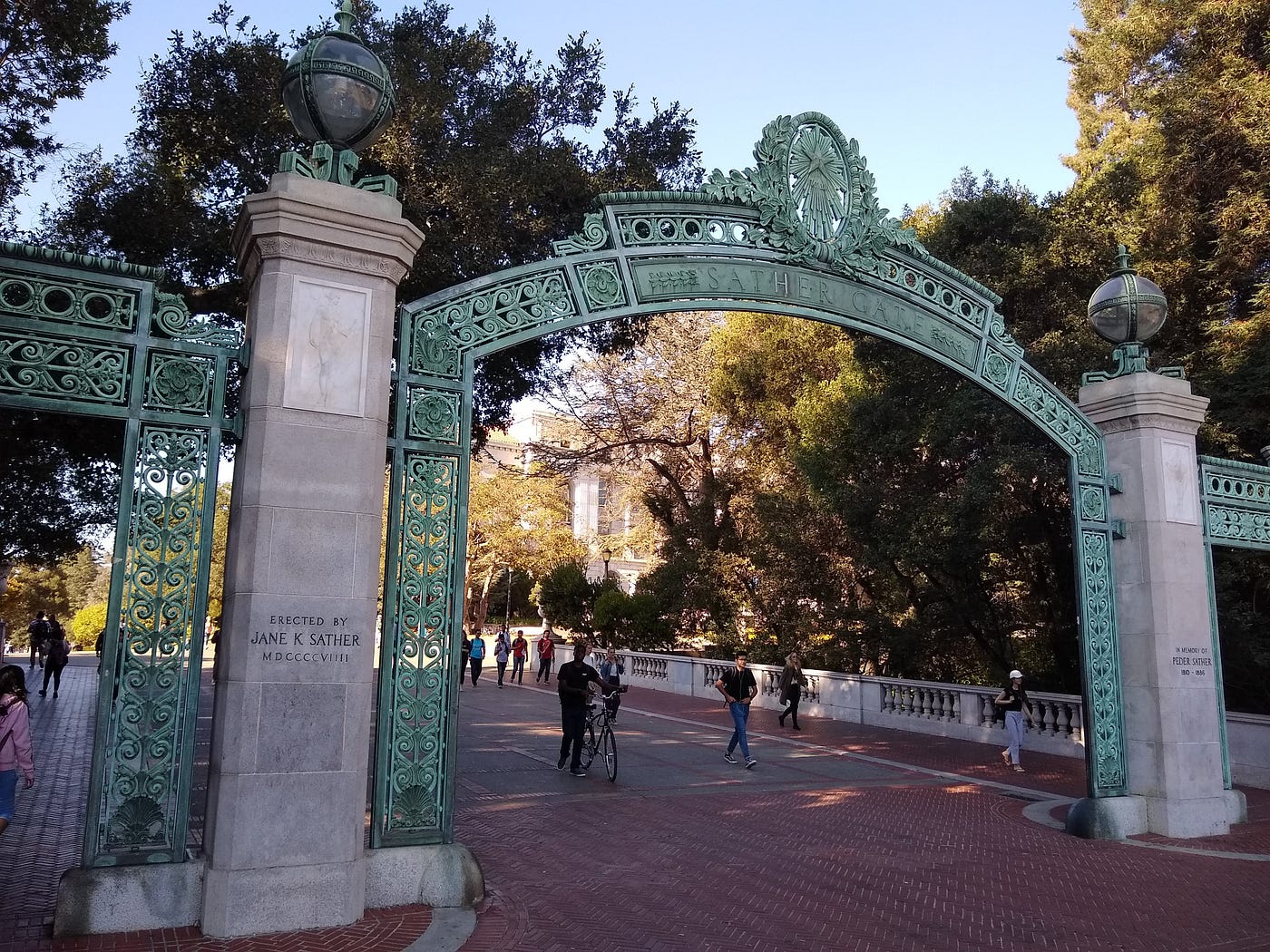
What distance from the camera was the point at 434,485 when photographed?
276 inches

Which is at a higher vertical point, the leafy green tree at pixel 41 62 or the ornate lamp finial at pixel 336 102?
the leafy green tree at pixel 41 62

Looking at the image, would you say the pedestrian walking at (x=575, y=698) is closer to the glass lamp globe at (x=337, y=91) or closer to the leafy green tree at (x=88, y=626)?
the glass lamp globe at (x=337, y=91)

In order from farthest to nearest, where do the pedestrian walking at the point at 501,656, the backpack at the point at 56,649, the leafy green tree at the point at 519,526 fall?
the leafy green tree at the point at 519,526 → the pedestrian walking at the point at 501,656 → the backpack at the point at 56,649

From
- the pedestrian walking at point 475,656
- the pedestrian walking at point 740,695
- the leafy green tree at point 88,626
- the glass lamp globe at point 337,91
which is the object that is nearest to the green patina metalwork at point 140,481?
the glass lamp globe at point 337,91

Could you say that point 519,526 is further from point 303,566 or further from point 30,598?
point 303,566

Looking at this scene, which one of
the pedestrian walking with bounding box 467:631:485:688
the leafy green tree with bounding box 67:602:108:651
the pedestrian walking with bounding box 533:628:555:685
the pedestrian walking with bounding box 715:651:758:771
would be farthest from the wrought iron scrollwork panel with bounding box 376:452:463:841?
the leafy green tree with bounding box 67:602:108:651

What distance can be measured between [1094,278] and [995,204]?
97.2 inches

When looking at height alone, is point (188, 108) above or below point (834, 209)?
above

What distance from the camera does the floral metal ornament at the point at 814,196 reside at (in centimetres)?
879

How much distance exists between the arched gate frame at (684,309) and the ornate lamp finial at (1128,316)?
35.3 inches

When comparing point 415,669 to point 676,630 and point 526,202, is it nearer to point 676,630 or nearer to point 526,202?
point 526,202

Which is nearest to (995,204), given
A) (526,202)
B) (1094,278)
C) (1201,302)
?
(1094,278)

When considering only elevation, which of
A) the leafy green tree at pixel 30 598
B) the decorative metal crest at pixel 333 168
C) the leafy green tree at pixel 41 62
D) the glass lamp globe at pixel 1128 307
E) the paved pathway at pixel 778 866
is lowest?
the paved pathway at pixel 778 866

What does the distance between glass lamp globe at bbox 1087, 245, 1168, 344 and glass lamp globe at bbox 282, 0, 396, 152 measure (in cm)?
770
